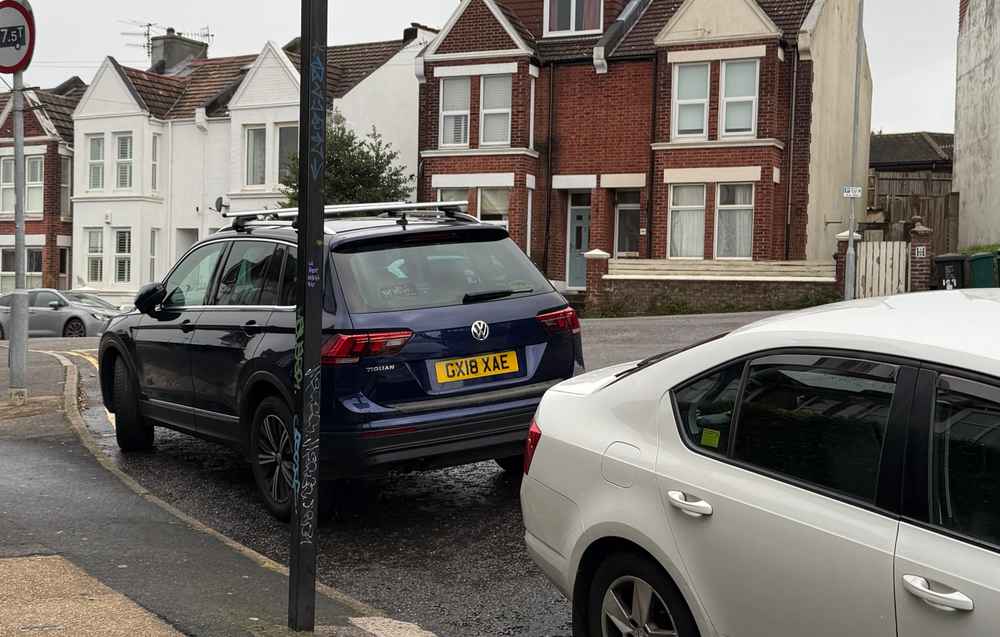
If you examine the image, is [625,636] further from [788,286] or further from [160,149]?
[160,149]

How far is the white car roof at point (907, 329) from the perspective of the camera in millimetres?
3129

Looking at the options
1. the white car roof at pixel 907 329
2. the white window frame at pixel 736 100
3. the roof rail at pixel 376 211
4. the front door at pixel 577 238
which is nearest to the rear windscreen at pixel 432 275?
the roof rail at pixel 376 211

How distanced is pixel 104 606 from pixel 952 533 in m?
3.53

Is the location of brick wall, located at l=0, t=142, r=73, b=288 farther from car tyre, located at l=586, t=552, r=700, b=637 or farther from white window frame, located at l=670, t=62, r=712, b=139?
car tyre, located at l=586, t=552, r=700, b=637

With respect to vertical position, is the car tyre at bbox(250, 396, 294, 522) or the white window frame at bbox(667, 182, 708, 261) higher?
the white window frame at bbox(667, 182, 708, 261)

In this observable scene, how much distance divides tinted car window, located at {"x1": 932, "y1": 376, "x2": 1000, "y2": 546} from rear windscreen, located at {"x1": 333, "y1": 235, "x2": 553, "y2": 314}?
3714mm

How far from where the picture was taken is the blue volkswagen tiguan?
6098mm

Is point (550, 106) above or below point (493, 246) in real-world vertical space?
above

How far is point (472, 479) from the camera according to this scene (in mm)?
7852

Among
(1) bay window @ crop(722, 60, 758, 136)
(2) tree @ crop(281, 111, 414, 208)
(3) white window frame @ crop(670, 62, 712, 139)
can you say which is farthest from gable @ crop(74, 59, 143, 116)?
(1) bay window @ crop(722, 60, 758, 136)

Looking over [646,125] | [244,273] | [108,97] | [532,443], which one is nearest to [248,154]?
[108,97]

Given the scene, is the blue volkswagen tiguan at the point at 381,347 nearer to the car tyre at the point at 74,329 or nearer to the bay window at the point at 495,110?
the car tyre at the point at 74,329

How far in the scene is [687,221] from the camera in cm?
2886

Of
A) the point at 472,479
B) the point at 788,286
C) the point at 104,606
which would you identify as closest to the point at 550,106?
the point at 788,286
